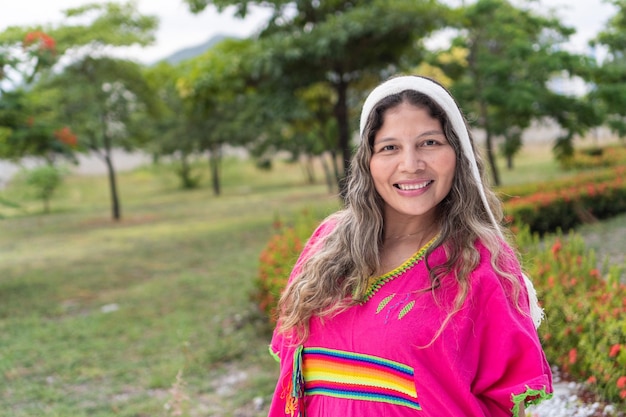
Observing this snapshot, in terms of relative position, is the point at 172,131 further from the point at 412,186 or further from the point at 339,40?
the point at 412,186

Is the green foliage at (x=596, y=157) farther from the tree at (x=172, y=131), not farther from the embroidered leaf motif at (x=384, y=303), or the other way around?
the embroidered leaf motif at (x=384, y=303)

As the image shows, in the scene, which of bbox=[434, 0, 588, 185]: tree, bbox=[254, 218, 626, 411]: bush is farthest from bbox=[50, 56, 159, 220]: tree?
bbox=[254, 218, 626, 411]: bush

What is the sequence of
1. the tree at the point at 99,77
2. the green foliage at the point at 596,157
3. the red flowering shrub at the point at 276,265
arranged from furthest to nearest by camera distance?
the green foliage at the point at 596,157
the tree at the point at 99,77
the red flowering shrub at the point at 276,265

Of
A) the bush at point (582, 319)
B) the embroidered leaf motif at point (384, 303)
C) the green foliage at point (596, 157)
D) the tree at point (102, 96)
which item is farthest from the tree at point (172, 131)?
the embroidered leaf motif at point (384, 303)

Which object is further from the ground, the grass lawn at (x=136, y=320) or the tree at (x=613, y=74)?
the tree at (x=613, y=74)

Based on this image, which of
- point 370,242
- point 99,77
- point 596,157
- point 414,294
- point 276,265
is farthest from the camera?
point 596,157

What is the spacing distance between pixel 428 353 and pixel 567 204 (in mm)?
7486

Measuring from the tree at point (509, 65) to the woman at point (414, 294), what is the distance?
9.37m

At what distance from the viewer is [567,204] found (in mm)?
8336

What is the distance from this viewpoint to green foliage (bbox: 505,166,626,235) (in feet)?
25.8

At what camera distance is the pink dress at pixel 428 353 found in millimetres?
1438

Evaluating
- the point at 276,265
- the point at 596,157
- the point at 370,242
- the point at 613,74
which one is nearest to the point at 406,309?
the point at 370,242

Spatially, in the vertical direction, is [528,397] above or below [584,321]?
above

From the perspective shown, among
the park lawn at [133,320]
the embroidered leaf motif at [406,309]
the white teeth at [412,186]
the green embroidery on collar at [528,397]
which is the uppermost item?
the white teeth at [412,186]
